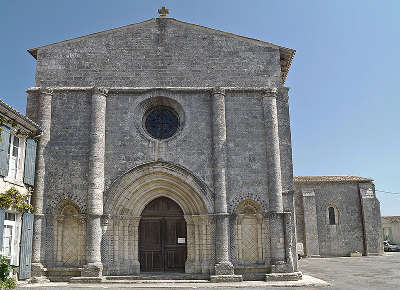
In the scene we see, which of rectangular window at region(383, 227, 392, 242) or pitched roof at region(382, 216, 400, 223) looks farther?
rectangular window at region(383, 227, 392, 242)

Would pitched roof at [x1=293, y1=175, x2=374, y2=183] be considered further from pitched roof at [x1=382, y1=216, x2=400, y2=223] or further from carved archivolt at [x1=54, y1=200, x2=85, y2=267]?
pitched roof at [x1=382, y1=216, x2=400, y2=223]

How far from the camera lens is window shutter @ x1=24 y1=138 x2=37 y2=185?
12992 millimetres

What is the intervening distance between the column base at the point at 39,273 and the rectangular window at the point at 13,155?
3.09 m

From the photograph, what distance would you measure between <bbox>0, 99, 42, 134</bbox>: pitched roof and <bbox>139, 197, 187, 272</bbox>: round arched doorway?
481 cm

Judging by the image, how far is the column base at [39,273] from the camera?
507 inches

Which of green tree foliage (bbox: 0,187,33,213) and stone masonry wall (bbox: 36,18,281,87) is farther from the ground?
stone masonry wall (bbox: 36,18,281,87)

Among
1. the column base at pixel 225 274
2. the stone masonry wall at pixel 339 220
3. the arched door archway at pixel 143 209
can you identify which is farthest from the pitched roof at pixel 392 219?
the arched door archway at pixel 143 209

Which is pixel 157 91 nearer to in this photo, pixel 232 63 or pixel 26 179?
pixel 232 63

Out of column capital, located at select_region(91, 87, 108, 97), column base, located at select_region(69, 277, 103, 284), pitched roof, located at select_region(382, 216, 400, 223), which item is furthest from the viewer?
pitched roof, located at select_region(382, 216, 400, 223)

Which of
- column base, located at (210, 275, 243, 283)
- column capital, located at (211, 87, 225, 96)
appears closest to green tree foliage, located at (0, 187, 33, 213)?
column base, located at (210, 275, 243, 283)

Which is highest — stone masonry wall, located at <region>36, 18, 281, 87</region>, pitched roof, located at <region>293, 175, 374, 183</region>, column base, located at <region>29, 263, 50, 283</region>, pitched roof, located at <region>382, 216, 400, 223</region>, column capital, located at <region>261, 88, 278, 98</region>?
stone masonry wall, located at <region>36, 18, 281, 87</region>

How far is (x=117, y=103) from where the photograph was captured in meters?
14.5

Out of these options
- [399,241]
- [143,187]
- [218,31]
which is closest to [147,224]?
[143,187]

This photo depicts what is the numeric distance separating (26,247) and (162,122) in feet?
20.8
